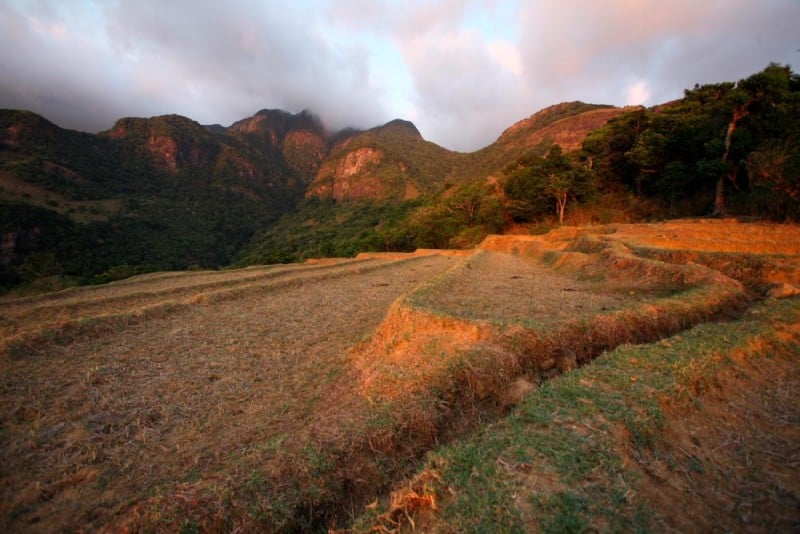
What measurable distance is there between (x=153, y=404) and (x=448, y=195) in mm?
61332

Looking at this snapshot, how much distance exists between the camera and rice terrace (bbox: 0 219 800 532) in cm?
309

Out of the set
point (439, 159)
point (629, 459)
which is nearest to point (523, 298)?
point (629, 459)

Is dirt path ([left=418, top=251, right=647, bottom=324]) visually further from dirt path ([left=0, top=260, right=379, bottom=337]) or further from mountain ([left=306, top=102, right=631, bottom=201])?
mountain ([left=306, top=102, right=631, bottom=201])

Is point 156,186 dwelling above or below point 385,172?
above

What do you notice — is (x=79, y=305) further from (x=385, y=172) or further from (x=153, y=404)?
(x=385, y=172)

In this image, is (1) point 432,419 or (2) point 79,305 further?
(2) point 79,305

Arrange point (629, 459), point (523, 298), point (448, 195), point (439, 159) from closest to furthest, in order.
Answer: point (629, 459)
point (523, 298)
point (448, 195)
point (439, 159)

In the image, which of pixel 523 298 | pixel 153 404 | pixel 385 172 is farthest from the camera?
pixel 385 172

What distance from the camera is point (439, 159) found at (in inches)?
6698

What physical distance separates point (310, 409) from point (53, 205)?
124 meters

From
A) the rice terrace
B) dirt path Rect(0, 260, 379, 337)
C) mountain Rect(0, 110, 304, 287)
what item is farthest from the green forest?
the rice terrace

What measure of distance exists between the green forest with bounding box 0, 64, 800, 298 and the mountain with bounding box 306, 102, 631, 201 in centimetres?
322

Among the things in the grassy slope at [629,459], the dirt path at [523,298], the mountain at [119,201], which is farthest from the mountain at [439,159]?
the grassy slope at [629,459]

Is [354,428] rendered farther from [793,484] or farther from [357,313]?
[357,313]
